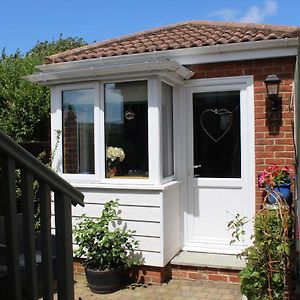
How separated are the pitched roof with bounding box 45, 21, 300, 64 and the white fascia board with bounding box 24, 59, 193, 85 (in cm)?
53

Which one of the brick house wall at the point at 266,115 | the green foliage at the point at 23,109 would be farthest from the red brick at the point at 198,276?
the green foliage at the point at 23,109

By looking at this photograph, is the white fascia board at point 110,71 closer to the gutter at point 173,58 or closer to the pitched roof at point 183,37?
the gutter at point 173,58

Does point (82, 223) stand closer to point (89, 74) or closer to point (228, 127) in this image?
point (89, 74)

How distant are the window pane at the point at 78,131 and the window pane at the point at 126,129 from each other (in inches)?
11.4

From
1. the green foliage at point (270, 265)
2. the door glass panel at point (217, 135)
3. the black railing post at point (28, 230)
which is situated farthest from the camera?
the door glass panel at point (217, 135)

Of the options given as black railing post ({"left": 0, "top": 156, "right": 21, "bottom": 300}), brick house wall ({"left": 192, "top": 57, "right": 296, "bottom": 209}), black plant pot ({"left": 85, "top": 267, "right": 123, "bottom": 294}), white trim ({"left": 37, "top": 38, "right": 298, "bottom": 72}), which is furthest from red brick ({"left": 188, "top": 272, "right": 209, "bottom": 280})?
black railing post ({"left": 0, "top": 156, "right": 21, "bottom": 300})

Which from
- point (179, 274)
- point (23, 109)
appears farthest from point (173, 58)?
point (23, 109)

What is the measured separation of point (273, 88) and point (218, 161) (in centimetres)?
126

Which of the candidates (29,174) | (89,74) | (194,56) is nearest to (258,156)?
(194,56)

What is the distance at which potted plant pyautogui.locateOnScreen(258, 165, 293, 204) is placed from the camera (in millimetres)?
4914

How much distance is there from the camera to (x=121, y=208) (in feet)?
17.5

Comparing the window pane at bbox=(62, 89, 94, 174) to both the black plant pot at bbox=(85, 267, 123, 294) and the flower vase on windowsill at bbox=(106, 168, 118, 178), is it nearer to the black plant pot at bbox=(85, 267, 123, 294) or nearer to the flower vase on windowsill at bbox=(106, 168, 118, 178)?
the flower vase on windowsill at bbox=(106, 168, 118, 178)

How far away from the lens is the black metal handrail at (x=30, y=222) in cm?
206

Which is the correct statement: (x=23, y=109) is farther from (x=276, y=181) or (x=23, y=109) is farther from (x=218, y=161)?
(x=276, y=181)
